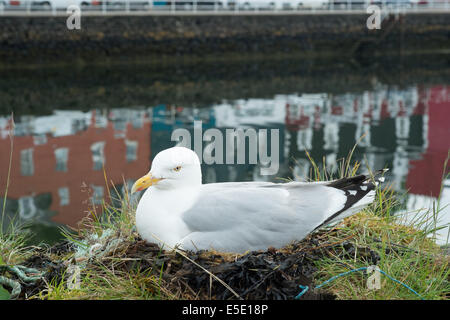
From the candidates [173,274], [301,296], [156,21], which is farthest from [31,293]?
[156,21]

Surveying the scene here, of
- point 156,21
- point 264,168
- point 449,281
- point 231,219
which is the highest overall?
point 156,21

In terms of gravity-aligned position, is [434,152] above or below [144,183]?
below

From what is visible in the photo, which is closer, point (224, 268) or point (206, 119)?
point (224, 268)

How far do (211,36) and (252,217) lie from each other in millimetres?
26748

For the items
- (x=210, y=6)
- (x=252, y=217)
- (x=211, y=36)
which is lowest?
(x=252, y=217)

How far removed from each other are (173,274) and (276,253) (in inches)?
21.0

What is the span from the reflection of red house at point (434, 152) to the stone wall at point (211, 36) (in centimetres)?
1059

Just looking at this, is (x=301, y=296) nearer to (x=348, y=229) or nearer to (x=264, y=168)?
(x=348, y=229)

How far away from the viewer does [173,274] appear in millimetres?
2939

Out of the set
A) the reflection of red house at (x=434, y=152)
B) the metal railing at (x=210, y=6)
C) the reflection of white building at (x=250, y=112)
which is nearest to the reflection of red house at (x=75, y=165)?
the reflection of white building at (x=250, y=112)

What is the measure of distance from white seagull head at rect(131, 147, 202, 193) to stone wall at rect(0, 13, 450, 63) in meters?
23.7

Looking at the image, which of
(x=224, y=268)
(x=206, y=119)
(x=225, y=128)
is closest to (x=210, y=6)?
(x=206, y=119)

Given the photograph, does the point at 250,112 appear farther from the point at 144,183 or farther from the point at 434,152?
the point at 144,183

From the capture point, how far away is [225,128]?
48.6 ft
